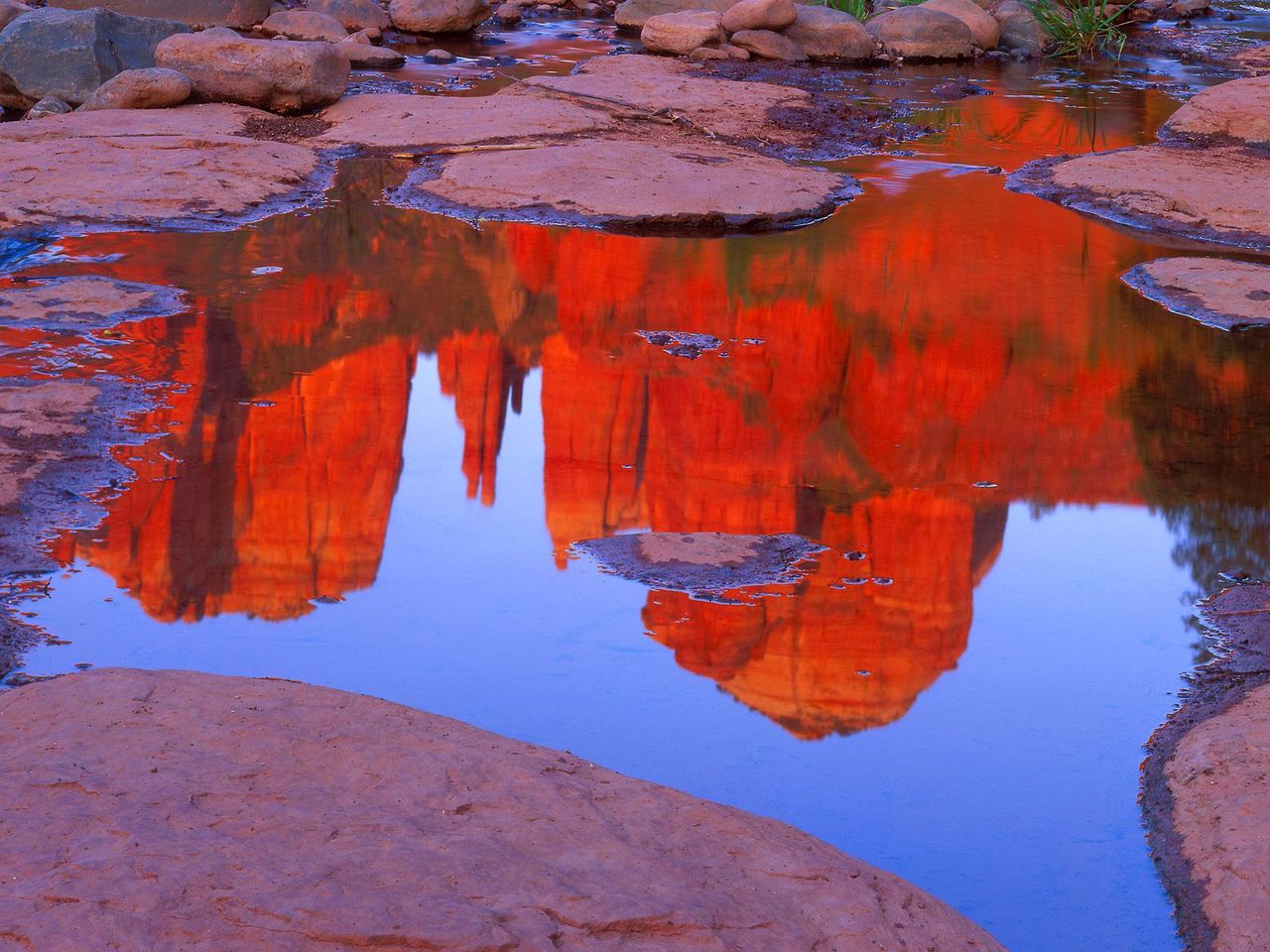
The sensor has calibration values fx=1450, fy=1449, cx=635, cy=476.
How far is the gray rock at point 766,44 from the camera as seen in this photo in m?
13.7

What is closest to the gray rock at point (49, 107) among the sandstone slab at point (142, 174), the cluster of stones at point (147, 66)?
the cluster of stones at point (147, 66)

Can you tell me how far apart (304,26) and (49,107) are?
191 inches

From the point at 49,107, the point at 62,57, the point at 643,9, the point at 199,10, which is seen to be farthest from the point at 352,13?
the point at 49,107

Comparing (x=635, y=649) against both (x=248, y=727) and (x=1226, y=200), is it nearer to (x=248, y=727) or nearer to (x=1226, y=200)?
(x=248, y=727)

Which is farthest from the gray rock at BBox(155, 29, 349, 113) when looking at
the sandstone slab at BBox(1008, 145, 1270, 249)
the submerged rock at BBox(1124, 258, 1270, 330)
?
the submerged rock at BBox(1124, 258, 1270, 330)

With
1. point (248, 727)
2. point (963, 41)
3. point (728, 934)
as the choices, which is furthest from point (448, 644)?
point (963, 41)

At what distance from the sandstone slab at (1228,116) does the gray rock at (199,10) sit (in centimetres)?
905

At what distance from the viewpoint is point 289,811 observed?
7.61 feet

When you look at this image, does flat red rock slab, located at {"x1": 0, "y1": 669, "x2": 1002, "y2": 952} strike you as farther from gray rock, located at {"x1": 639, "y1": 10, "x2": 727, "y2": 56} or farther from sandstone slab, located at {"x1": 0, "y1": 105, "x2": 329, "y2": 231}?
gray rock, located at {"x1": 639, "y1": 10, "x2": 727, "y2": 56}

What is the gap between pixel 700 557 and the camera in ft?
13.0

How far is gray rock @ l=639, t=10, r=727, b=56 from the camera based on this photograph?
1359 cm

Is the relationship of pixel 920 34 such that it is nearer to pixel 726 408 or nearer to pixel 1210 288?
pixel 1210 288

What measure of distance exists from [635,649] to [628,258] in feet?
12.3

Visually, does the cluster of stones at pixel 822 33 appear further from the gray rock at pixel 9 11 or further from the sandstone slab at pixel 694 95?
the gray rock at pixel 9 11
